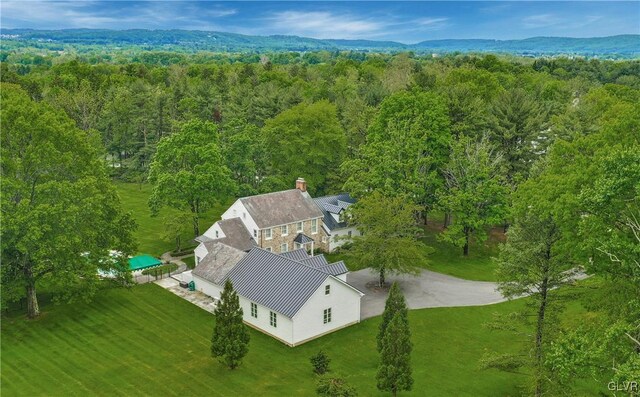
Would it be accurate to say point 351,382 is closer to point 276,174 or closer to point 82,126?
point 276,174

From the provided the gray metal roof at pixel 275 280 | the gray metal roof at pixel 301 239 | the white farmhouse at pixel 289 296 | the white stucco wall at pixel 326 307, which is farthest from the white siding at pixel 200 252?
the white stucco wall at pixel 326 307

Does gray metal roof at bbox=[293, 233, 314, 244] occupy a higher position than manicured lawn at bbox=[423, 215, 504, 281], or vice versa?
gray metal roof at bbox=[293, 233, 314, 244]

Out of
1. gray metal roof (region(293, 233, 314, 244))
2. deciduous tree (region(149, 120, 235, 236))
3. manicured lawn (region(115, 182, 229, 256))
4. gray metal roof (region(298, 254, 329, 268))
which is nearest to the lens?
gray metal roof (region(298, 254, 329, 268))

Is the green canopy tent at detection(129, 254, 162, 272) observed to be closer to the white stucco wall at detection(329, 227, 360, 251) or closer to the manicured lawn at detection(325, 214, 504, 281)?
the manicured lawn at detection(325, 214, 504, 281)

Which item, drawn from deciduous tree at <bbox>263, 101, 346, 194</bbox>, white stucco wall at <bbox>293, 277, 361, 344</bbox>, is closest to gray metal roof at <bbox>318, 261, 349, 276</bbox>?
white stucco wall at <bbox>293, 277, 361, 344</bbox>

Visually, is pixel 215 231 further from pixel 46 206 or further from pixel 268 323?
pixel 46 206

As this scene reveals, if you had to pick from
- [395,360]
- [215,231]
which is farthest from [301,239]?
[395,360]

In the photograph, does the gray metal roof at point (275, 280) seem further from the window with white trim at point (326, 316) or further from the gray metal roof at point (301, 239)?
the gray metal roof at point (301, 239)

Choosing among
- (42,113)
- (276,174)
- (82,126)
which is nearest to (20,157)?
(42,113)
